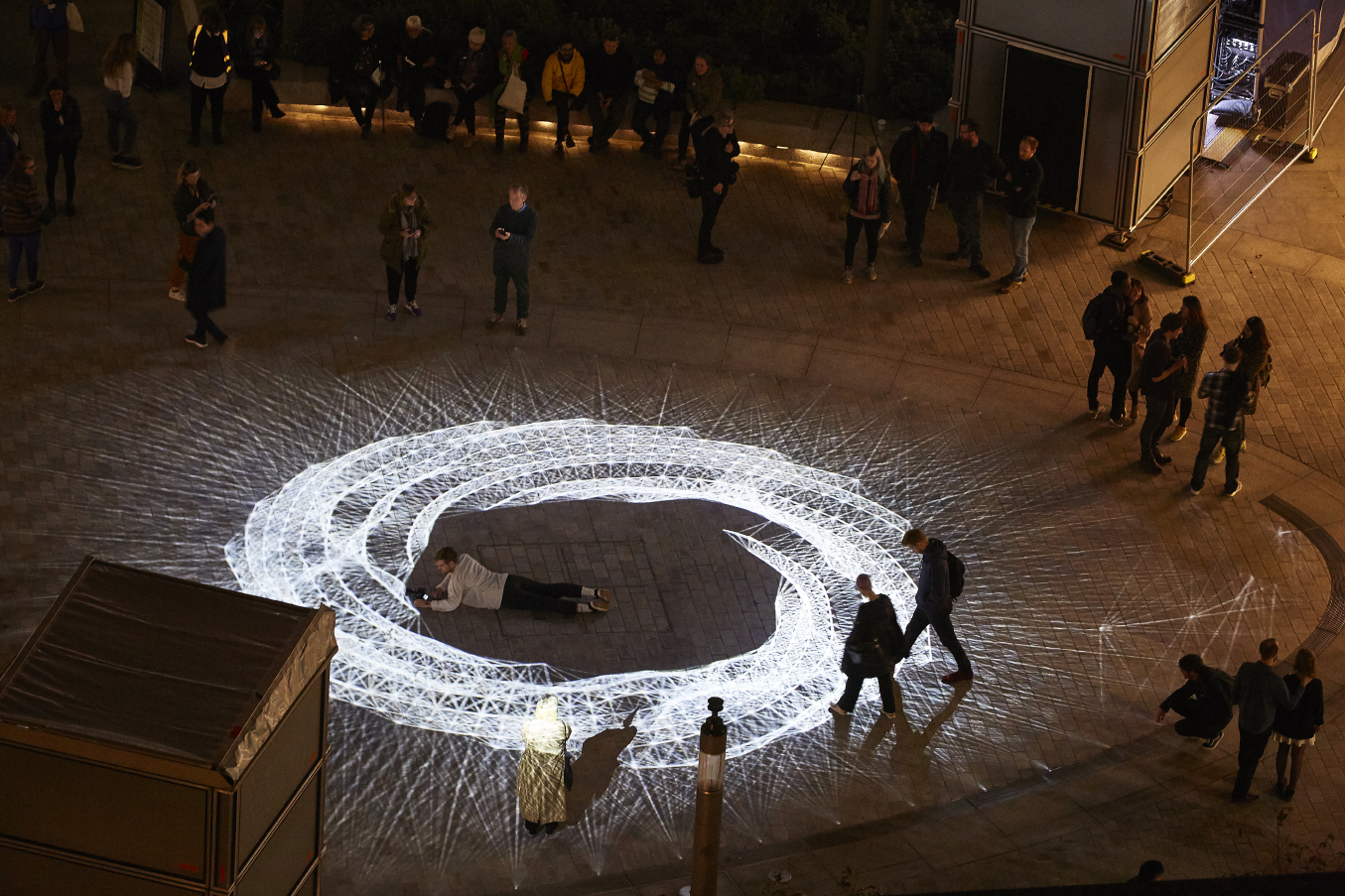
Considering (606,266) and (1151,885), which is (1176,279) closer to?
(606,266)

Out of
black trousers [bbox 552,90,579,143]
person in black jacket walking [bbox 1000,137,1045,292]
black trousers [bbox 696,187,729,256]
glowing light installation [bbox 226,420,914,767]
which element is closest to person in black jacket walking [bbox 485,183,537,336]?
glowing light installation [bbox 226,420,914,767]

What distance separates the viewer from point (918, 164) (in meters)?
17.3

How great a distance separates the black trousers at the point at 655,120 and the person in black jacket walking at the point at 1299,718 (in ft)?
32.5

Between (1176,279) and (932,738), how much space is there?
24.3ft

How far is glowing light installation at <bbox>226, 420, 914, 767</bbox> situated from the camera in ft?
38.9

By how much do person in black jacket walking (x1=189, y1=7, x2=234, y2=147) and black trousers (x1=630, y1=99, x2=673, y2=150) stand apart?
4258mm

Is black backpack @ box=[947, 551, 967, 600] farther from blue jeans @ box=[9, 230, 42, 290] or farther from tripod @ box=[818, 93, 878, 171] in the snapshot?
blue jeans @ box=[9, 230, 42, 290]

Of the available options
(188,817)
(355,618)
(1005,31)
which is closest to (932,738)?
(355,618)

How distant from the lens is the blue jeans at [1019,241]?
1712 cm

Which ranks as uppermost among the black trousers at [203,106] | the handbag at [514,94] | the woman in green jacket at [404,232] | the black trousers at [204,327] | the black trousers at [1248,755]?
the handbag at [514,94]

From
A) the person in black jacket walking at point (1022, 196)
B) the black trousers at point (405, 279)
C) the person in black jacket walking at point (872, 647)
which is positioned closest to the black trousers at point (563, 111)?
the black trousers at point (405, 279)

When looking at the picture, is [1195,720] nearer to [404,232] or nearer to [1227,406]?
[1227,406]

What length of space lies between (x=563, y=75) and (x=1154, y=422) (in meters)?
7.35

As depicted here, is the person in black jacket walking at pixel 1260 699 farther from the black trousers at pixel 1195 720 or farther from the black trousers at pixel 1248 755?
the black trousers at pixel 1195 720
